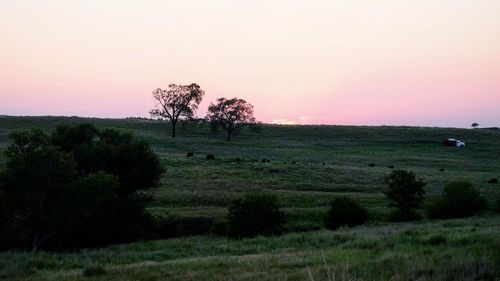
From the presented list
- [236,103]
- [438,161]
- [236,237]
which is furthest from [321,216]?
[236,103]

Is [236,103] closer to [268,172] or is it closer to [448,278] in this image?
[268,172]

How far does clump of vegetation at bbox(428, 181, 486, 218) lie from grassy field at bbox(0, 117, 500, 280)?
137 centimetres

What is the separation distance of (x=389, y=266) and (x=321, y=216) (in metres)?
23.7

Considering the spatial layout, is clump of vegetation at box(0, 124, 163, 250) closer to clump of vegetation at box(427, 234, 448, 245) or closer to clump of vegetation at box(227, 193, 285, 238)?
clump of vegetation at box(227, 193, 285, 238)

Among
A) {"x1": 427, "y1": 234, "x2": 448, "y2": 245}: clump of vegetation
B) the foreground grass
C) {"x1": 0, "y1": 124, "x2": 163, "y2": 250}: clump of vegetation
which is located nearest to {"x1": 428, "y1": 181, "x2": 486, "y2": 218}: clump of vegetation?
{"x1": 0, "y1": 124, "x2": 163, "y2": 250}: clump of vegetation

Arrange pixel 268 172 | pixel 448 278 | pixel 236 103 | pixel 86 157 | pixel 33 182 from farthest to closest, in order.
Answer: pixel 236 103
pixel 268 172
pixel 86 157
pixel 33 182
pixel 448 278

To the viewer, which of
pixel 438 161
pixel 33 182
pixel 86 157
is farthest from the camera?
pixel 438 161

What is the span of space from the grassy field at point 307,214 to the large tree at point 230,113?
409 centimetres

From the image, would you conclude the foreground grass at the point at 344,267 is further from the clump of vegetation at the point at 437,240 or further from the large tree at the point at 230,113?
the large tree at the point at 230,113

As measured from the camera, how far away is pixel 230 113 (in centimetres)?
10412

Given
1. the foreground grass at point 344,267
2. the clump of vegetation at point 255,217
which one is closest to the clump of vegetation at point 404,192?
the clump of vegetation at point 255,217

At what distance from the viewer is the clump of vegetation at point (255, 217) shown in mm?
27577

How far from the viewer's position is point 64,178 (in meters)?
24.9

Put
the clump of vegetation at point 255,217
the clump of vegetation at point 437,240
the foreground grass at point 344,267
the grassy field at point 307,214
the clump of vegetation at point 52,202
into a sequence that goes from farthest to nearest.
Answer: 1. the clump of vegetation at point 255,217
2. the clump of vegetation at point 52,202
3. the clump of vegetation at point 437,240
4. the grassy field at point 307,214
5. the foreground grass at point 344,267
